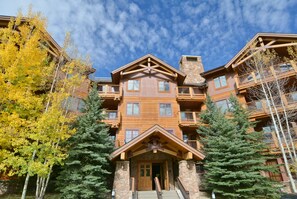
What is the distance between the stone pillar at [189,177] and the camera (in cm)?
1257

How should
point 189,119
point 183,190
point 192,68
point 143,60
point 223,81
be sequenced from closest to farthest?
point 183,190, point 189,119, point 223,81, point 143,60, point 192,68

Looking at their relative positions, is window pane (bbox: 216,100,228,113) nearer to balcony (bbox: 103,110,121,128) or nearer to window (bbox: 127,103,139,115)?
window (bbox: 127,103,139,115)

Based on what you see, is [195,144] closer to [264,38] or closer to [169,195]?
[169,195]

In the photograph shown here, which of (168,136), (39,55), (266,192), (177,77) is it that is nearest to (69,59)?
(39,55)

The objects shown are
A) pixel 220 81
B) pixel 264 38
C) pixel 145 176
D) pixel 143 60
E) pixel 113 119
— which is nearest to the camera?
pixel 145 176

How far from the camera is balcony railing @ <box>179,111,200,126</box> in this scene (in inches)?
733

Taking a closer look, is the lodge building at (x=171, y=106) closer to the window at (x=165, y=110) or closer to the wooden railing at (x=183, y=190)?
the window at (x=165, y=110)

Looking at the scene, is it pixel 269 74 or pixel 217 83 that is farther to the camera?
pixel 217 83

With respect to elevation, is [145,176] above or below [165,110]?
below

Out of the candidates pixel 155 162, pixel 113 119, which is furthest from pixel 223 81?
pixel 113 119

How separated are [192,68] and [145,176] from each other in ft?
56.1

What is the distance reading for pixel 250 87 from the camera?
18.3m

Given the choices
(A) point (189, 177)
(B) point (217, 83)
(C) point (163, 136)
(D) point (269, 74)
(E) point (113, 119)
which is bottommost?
(A) point (189, 177)

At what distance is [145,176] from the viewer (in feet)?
49.2
